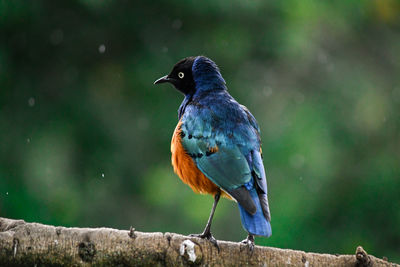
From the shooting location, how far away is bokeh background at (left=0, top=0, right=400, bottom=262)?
257 inches

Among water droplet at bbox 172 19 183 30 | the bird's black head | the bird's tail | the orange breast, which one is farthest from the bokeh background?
the bird's tail

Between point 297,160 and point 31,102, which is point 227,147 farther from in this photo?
point 31,102

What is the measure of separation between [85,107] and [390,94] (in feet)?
10.9

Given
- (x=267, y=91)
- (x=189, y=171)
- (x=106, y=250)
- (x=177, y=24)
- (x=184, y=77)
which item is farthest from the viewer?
(x=267, y=91)

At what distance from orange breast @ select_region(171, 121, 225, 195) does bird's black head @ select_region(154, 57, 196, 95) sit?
2.36ft

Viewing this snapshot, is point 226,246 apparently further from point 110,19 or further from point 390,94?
point 390,94

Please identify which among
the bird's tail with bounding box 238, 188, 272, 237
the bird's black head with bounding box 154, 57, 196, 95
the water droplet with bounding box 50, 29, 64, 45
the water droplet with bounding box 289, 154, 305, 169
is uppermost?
the water droplet with bounding box 50, 29, 64, 45

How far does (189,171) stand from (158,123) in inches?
102

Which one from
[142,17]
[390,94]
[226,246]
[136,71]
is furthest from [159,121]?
[226,246]

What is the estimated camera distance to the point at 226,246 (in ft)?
11.3

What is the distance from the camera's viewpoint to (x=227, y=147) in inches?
165

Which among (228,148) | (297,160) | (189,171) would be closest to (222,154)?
(228,148)

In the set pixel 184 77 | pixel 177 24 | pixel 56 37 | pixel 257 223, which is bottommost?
pixel 257 223

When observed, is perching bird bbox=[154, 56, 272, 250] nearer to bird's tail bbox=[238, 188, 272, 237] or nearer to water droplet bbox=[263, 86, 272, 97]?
bird's tail bbox=[238, 188, 272, 237]
